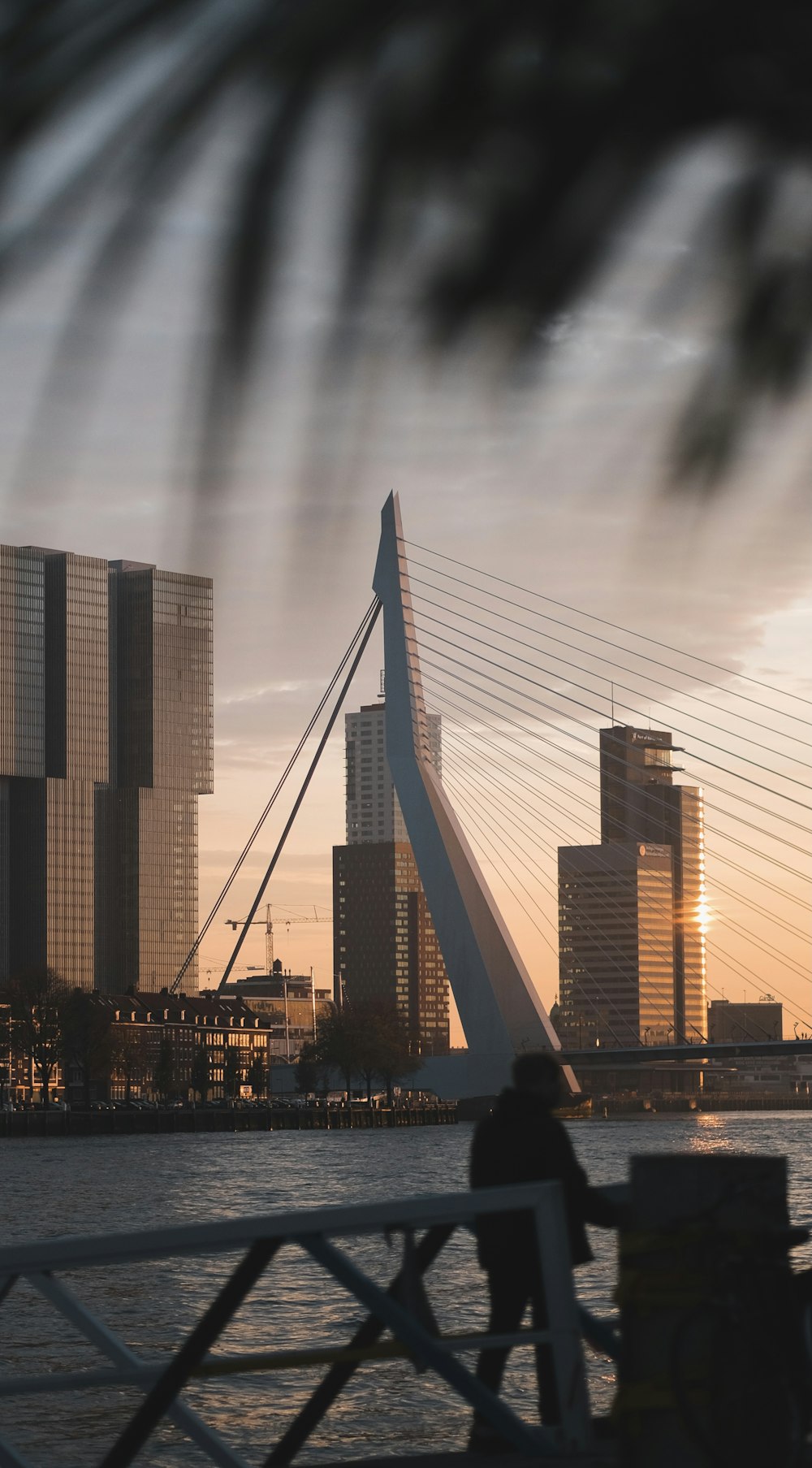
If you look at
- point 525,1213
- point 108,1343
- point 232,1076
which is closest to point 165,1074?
point 232,1076

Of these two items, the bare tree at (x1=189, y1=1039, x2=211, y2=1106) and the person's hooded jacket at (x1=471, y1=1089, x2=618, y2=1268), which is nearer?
the person's hooded jacket at (x1=471, y1=1089, x2=618, y2=1268)

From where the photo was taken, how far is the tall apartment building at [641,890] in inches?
51.9

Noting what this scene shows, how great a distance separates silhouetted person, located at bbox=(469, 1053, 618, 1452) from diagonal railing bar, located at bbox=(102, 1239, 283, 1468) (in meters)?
0.64

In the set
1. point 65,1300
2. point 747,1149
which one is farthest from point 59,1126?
point 65,1300

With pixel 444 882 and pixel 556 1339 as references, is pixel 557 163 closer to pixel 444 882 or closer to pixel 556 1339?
pixel 556 1339

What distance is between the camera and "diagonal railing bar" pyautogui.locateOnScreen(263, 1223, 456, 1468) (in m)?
3.64

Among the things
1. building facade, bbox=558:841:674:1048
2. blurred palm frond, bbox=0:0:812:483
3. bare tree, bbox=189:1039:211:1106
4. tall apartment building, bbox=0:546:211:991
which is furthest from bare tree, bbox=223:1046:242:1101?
blurred palm frond, bbox=0:0:812:483

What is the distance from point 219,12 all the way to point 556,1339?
9.52ft

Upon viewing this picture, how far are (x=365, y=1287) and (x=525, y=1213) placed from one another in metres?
0.50

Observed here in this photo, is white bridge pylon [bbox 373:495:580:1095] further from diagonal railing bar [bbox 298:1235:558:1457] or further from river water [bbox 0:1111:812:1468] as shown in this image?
diagonal railing bar [bbox 298:1235:558:1457]

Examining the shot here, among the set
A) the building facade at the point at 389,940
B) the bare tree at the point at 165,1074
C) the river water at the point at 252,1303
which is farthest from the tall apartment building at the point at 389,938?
the river water at the point at 252,1303

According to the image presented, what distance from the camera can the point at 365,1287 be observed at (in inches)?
130

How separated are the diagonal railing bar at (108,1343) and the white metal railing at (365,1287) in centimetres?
1

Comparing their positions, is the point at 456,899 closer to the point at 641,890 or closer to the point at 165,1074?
the point at 641,890
